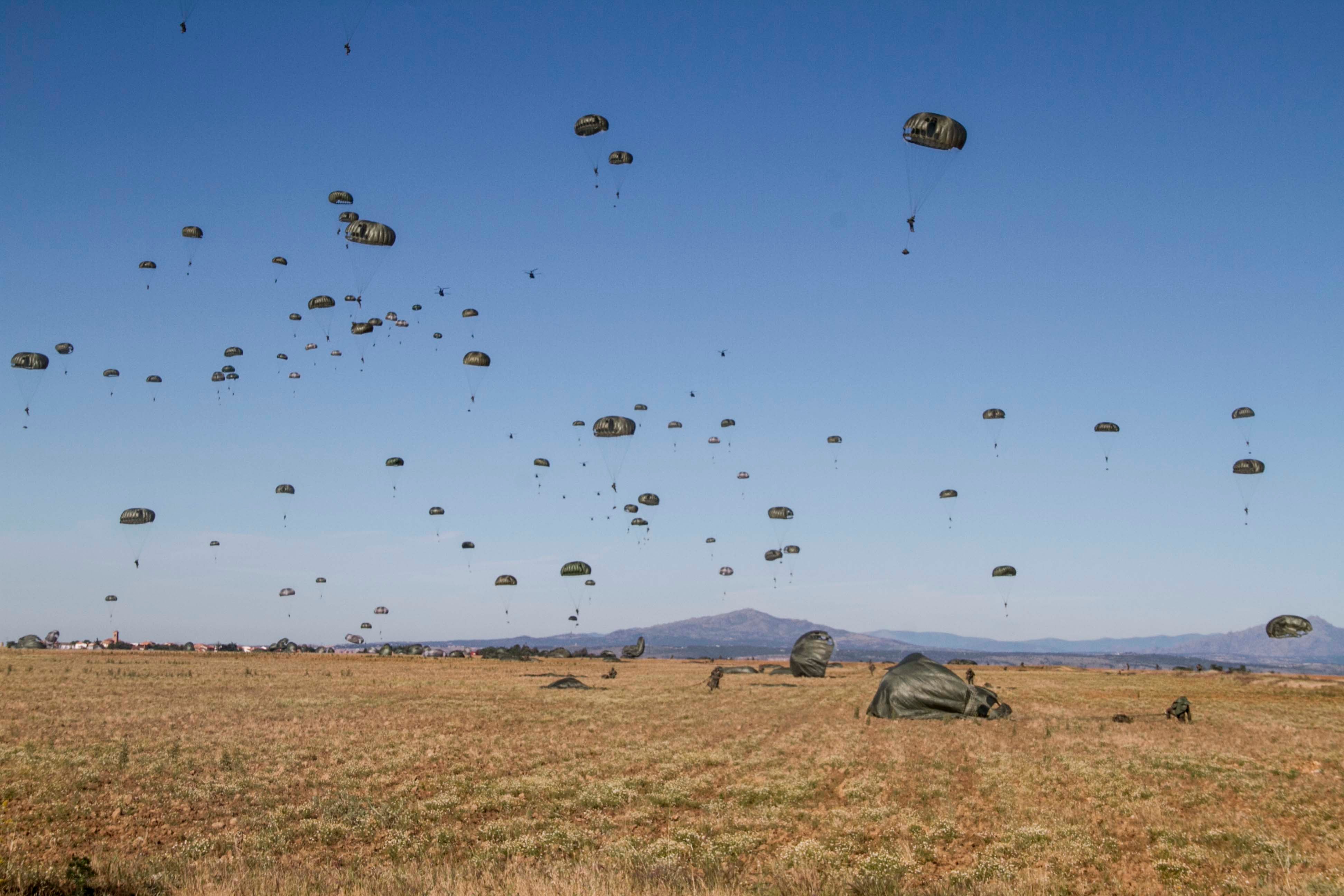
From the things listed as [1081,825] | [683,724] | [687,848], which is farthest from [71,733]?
[1081,825]

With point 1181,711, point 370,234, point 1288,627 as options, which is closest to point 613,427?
point 370,234

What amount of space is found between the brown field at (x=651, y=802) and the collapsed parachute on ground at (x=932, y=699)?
1191mm

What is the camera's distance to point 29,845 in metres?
14.1

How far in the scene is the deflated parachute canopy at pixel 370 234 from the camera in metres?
47.7

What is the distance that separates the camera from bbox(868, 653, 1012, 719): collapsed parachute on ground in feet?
105

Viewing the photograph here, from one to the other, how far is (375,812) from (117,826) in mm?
4465

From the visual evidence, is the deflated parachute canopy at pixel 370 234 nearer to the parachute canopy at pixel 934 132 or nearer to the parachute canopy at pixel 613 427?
the parachute canopy at pixel 613 427

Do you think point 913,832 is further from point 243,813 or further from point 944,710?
point 944,710

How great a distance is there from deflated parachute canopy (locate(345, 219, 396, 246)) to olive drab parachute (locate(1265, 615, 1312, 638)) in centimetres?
5854

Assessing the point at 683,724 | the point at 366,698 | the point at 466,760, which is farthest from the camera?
the point at 366,698

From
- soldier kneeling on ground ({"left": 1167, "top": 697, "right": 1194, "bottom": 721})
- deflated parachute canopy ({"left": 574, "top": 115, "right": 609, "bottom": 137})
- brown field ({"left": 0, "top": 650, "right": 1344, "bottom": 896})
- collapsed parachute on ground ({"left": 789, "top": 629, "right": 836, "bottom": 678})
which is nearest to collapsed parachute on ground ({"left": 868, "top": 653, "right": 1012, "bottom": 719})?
brown field ({"left": 0, "top": 650, "right": 1344, "bottom": 896})

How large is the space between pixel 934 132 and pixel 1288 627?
42.2 m

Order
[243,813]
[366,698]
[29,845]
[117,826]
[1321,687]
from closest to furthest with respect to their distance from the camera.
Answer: [29,845] → [117,826] → [243,813] → [366,698] → [1321,687]

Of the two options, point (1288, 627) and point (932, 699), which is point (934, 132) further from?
point (1288, 627)
